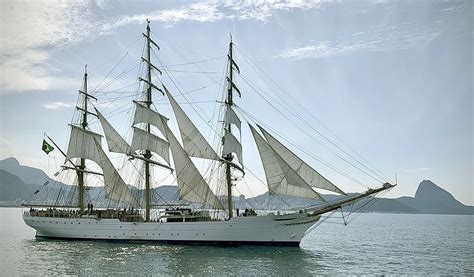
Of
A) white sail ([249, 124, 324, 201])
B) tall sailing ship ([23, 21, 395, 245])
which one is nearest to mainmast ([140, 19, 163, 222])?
tall sailing ship ([23, 21, 395, 245])

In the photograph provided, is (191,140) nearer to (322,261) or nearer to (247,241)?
(247,241)

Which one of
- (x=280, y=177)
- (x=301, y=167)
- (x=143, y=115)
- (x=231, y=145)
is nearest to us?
(x=280, y=177)

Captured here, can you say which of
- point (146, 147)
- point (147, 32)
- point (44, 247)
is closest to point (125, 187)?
point (146, 147)

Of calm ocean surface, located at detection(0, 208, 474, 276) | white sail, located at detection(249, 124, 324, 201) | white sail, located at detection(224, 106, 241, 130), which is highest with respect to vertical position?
white sail, located at detection(224, 106, 241, 130)

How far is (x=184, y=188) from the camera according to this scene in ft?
134

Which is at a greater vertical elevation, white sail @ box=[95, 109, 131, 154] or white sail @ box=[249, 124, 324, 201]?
white sail @ box=[95, 109, 131, 154]

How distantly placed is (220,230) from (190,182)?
6.50 m

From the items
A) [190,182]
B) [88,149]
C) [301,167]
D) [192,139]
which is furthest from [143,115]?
[301,167]

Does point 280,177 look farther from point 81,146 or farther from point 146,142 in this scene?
point 81,146

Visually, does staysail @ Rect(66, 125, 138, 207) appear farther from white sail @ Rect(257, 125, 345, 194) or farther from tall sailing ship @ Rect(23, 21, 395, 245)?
white sail @ Rect(257, 125, 345, 194)

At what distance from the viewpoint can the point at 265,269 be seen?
26656mm

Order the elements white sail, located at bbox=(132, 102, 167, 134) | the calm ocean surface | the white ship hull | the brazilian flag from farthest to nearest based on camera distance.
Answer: the brazilian flag → white sail, located at bbox=(132, 102, 167, 134) → the white ship hull → the calm ocean surface

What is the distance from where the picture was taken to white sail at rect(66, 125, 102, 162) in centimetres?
4747

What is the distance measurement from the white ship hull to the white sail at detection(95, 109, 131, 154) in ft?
28.3
